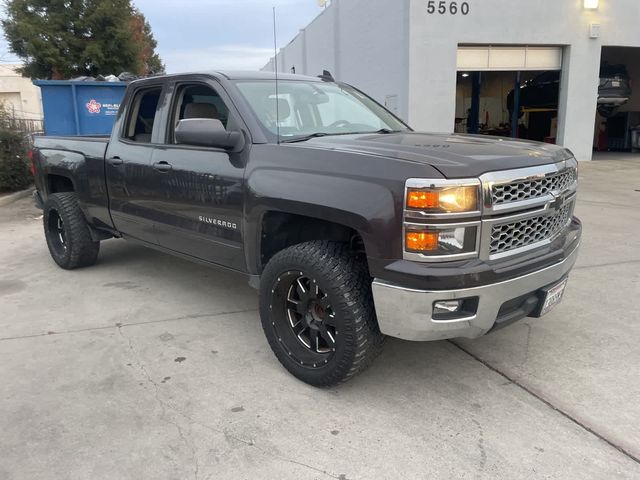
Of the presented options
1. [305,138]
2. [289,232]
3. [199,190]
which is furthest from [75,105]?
[289,232]

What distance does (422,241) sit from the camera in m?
2.67

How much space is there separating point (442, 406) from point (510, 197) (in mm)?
1224

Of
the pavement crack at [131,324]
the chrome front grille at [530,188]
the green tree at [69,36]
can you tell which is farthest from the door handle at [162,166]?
the green tree at [69,36]

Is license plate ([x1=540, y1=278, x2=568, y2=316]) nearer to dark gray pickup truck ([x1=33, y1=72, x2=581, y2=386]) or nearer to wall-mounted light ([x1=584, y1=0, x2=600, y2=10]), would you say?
dark gray pickup truck ([x1=33, y1=72, x2=581, y2=386])

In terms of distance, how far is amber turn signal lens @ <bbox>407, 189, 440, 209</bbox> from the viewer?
8.57 feet

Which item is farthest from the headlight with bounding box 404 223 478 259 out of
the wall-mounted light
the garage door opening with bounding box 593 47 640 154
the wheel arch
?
the garage door opening with bounding box 593 47 640 154

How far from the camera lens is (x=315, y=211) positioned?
3.02 m

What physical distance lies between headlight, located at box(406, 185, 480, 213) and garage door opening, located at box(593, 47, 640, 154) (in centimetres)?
1757

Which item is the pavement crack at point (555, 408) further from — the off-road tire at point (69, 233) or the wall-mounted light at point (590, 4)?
the wall-mounted light at point (590, 4)

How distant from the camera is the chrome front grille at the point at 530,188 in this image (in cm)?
275

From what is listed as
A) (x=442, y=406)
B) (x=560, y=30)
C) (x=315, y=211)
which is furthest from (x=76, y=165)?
(x=560, y=30)

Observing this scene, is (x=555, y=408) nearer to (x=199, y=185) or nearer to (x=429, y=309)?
(x=429, y=309)

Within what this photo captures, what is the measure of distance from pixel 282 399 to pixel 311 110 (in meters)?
2.10

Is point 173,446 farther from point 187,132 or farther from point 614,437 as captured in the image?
point 614,437
